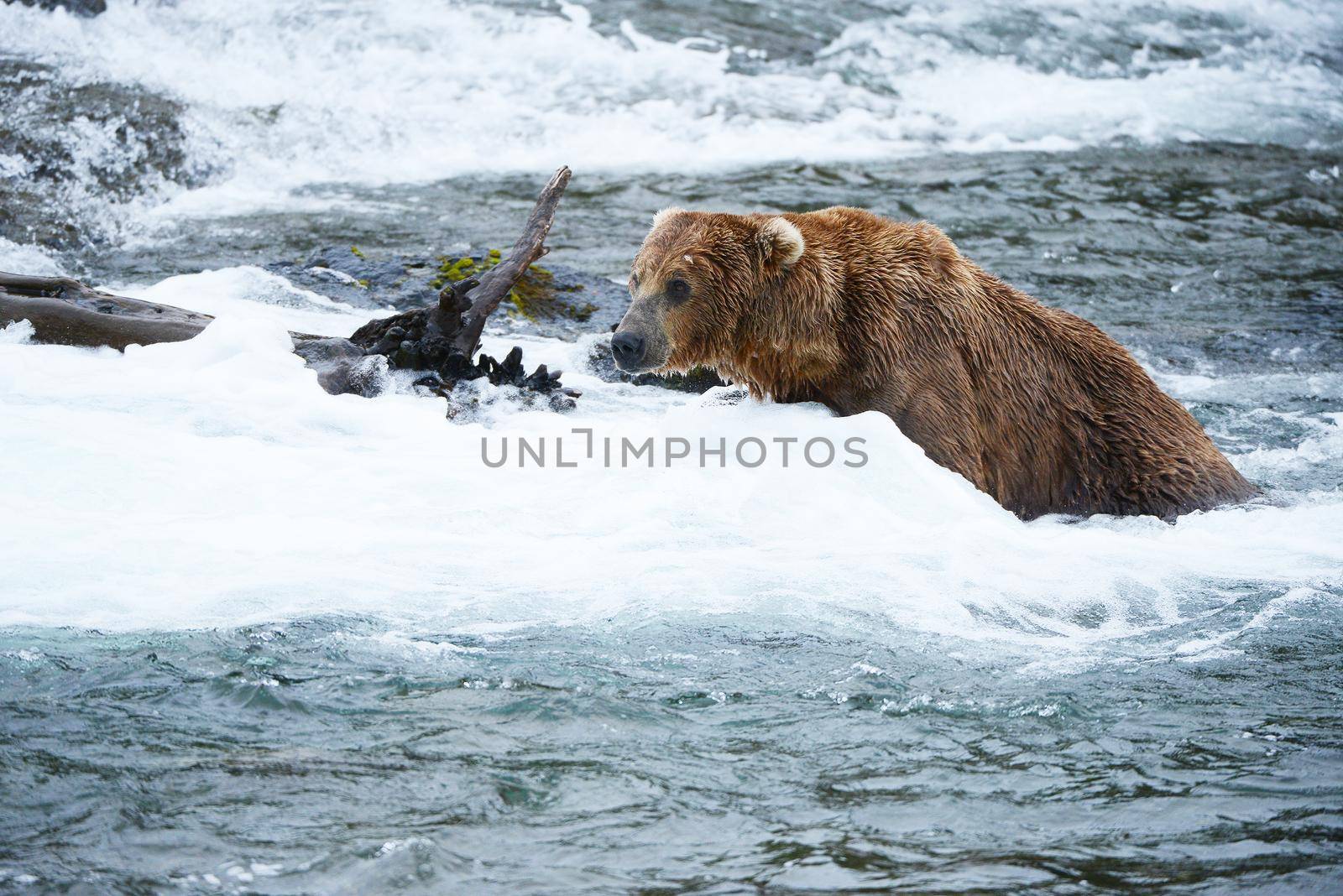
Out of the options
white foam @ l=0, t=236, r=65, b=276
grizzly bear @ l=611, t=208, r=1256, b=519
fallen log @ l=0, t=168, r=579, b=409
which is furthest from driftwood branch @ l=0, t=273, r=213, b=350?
white foam @ l=0, t=236, r=65, b=276

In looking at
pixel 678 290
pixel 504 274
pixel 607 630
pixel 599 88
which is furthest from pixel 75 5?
pixel 607 630

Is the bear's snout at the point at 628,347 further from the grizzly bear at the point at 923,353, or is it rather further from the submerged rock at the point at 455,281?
the submerged rock at the point at 455,281

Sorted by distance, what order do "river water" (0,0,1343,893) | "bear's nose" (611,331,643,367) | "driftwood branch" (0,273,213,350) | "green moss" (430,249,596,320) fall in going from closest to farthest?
"river water" (0,0,1343,893), "bear's nose" (611,331,643,367), "driftwood branch" (0,273,213,350), "green moss" (430,249,596,320)

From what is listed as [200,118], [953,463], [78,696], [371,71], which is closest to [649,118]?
[371,71]

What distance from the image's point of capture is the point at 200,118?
12.9m

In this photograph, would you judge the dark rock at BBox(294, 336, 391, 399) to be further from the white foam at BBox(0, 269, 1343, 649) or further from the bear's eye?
the bear's eye

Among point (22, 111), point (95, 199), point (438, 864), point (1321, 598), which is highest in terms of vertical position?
point (22, 111)

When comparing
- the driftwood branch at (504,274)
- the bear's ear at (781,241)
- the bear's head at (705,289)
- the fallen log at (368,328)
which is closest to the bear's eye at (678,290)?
the bear's head at (705,289)

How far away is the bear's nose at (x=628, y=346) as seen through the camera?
5.58m

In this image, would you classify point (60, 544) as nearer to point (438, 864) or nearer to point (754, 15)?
point (438, 864)

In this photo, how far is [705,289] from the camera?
5691mm

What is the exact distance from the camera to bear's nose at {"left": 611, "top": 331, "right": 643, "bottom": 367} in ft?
18.3

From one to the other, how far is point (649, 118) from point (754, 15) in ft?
13.8

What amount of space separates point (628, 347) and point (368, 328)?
198 cm
